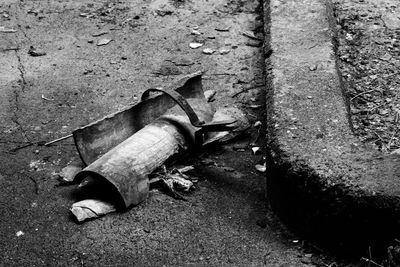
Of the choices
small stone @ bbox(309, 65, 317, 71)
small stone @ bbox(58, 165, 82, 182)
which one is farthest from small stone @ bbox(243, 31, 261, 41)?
small stone @ bbox(58, 165, 82, 182)

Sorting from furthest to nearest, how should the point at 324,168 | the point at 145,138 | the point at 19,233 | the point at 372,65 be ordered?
the point at 372,65
the point at 145,138
the point at 19,233
the point at 324,168

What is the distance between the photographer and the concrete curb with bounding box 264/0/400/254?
8.04 ft

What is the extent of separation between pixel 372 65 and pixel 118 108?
5.10 ft

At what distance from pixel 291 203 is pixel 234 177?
0.50 metres

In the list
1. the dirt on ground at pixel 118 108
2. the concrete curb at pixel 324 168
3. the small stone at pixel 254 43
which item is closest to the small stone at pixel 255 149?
the dirt on ground at pixel 118 108

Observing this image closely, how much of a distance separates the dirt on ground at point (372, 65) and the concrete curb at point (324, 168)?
284mm

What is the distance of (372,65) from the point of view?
3.88 m

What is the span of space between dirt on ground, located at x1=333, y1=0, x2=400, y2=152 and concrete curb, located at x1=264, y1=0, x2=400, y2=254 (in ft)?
0.93

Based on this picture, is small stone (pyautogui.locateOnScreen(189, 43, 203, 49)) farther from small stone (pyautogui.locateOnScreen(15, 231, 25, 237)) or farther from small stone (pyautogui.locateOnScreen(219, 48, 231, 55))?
small stone (pyautogui.locateOnScreen(15, 231, 25, 237))

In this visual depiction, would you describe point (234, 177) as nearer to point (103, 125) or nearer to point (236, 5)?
point (103, 125)

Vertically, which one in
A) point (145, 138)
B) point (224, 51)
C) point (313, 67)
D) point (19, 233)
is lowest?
point (19, 233)

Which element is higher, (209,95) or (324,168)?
(324,168)

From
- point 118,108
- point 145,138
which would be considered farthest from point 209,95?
point 145,138

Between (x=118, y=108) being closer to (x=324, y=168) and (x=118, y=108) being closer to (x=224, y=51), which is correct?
(x=224, y=51)
